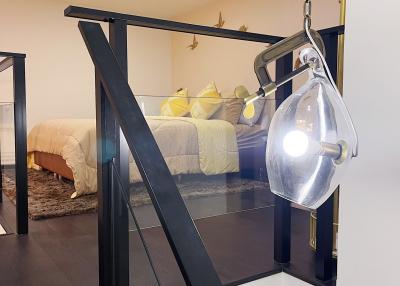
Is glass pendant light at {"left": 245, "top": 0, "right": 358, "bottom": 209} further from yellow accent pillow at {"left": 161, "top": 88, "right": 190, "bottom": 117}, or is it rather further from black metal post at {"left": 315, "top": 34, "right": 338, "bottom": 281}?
black metal post at {"left": 315, "top": 34, "right": 338, "bottom": 281}

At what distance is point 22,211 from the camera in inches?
102

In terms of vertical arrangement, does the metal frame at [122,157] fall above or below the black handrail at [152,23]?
below

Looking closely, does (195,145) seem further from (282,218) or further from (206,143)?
(282,218)

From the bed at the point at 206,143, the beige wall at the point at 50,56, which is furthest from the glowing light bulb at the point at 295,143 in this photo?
the beige wall at the point at 50,56

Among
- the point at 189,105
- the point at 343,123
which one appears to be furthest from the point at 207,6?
the point at 343,123

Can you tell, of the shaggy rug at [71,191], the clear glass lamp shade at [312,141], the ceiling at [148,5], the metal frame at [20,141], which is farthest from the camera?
the ceiling at [148,5]

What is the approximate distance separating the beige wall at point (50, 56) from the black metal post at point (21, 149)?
3.01 metres

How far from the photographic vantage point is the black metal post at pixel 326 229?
1886mm

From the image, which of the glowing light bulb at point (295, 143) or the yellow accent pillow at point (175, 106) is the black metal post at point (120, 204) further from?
the glowing light bulb at point (295, 143)

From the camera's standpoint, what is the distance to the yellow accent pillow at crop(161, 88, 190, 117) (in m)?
1.74

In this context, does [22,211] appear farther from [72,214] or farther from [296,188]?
[296,188]

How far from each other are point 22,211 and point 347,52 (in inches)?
86.8

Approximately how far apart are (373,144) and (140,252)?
95 centimetres

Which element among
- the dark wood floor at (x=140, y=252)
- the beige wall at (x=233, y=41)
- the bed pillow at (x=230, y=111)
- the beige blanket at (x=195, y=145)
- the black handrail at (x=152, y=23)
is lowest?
the dark wood floor at (x=140, y=252)
